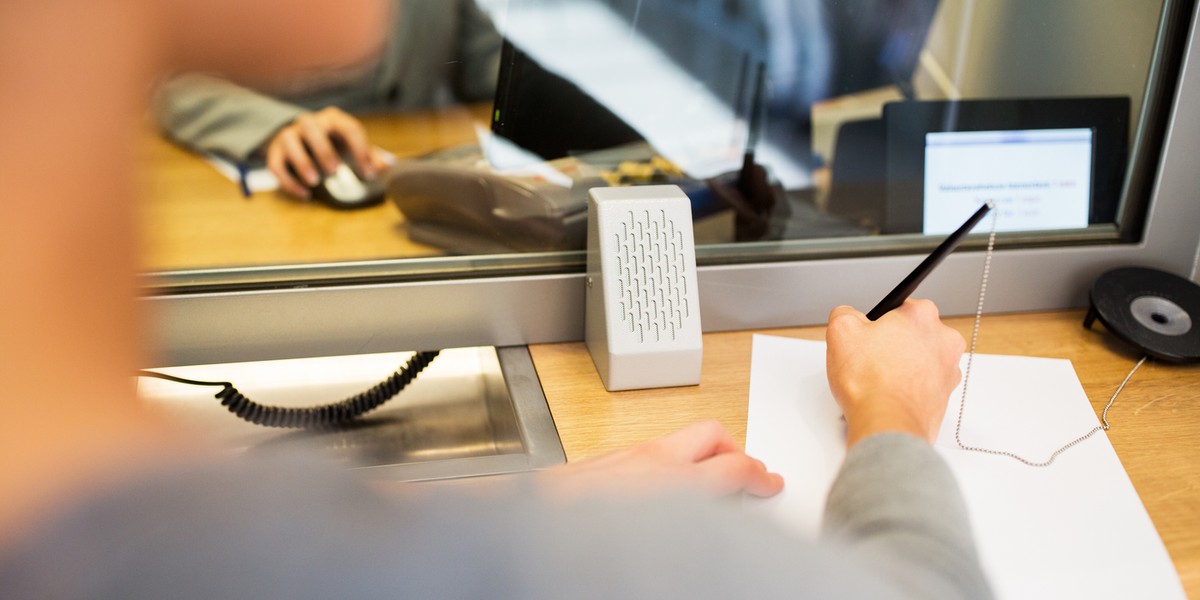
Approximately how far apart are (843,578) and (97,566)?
0.27 meters

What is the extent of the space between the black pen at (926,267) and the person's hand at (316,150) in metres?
0.50

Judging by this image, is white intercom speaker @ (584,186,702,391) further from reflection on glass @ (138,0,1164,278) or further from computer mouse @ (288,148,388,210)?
computer mouse @ (288,148,388,210)

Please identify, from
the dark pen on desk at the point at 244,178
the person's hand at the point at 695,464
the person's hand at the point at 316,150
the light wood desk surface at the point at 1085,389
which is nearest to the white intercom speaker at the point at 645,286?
the light wood desk surface at the point at 1085,389

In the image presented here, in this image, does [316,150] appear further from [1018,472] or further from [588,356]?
[1018,472]

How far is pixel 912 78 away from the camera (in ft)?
3.39

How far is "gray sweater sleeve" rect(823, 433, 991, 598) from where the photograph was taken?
17.7 inches

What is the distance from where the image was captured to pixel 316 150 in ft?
3.02

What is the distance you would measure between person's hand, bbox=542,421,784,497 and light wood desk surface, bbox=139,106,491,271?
0.35 meters

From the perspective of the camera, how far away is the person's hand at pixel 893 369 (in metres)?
0.68

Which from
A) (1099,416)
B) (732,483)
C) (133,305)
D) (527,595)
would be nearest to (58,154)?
(133,305)

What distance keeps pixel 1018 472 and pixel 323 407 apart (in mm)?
620

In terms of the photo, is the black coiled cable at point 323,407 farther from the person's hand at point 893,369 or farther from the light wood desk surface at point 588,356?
the person's hand at point 893,369

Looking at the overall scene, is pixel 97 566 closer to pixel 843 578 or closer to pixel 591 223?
pixel 843 578

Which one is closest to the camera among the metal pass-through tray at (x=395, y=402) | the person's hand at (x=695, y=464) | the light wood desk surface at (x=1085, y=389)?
the person's hand at (x=695, y=464)
